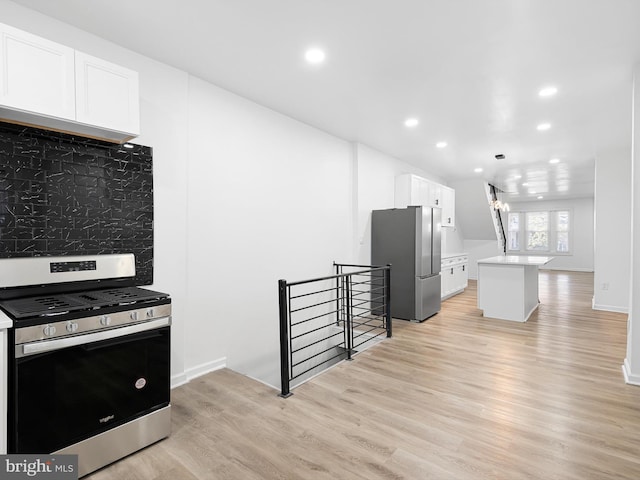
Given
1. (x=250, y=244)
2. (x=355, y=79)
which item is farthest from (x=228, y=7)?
(x=250, y=244)

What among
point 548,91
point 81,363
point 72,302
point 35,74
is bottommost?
point 81,363

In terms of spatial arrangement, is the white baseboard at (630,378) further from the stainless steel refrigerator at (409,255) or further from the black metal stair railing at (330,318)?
the stainless steel refrigerator at (409,255)

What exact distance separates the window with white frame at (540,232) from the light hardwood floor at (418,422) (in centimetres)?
1003

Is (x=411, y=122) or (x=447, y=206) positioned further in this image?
(x=447, y=206)

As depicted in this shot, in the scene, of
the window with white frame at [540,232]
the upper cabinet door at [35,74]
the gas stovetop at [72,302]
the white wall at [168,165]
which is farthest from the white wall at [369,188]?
the window with white frame at [540,232]

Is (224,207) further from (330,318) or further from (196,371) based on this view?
(330,318)

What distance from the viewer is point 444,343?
4.11m

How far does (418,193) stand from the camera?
6.38 m

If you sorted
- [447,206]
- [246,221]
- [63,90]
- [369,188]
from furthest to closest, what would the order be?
1. [447,206]
2. [369,188]
3. [246,221]
4. [63,90]

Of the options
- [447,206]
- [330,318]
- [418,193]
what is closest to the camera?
[330,318]

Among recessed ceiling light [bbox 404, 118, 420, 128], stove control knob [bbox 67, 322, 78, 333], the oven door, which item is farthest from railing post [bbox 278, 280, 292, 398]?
recessed ceiling light [bbox 404, 118, 420, 128]

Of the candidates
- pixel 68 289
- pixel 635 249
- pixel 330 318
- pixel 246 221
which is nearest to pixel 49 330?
pixel 68 289

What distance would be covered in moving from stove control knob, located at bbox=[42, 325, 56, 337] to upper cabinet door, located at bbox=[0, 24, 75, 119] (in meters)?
1.17

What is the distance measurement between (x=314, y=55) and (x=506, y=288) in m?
4.47
